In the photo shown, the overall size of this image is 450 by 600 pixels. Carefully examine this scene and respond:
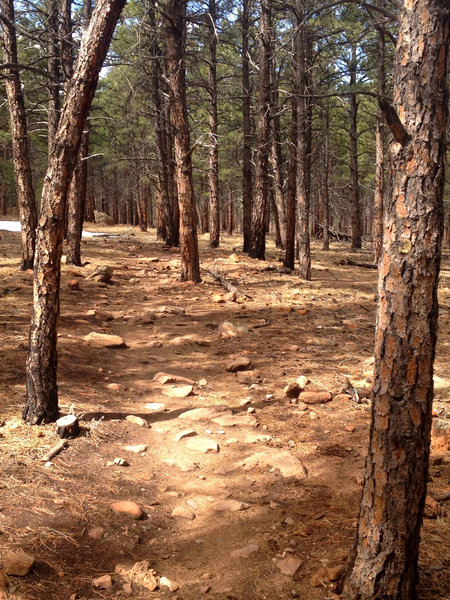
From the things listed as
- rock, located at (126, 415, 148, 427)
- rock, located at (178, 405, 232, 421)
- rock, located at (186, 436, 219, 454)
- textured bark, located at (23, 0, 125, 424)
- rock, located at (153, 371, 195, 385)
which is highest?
textured bark, located at (23, 0, 125, 424)

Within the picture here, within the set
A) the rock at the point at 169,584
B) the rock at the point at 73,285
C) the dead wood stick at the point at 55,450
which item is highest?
the rock at the point at 73,285

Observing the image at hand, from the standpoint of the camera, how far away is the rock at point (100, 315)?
9414mm

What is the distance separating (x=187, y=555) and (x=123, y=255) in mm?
14903

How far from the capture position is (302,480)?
4.38 m

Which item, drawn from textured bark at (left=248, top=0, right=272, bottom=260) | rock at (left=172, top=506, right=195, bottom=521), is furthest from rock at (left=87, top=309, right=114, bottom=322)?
textured bark at (left=248, top=0, right=272, bottom=260)

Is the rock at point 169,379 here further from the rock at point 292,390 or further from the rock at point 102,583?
the rock at point 102,583

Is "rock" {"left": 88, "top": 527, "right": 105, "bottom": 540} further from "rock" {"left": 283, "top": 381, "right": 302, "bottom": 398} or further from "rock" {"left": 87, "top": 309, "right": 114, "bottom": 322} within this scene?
"rock" {"left": 87, "top": 309, "right": 114, "bottom": 322}

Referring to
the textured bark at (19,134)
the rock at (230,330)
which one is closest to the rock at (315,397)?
the rock at (230,330)

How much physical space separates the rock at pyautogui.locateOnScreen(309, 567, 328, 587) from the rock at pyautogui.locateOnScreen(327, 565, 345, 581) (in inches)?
1.1

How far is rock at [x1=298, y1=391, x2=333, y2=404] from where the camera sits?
611 centimetres

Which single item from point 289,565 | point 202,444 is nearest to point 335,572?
point 289,565

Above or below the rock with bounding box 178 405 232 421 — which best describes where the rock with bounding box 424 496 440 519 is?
below

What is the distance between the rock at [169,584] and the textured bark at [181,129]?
947 centimetres

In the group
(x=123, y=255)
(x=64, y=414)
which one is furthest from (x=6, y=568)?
(x=123, y=255)
